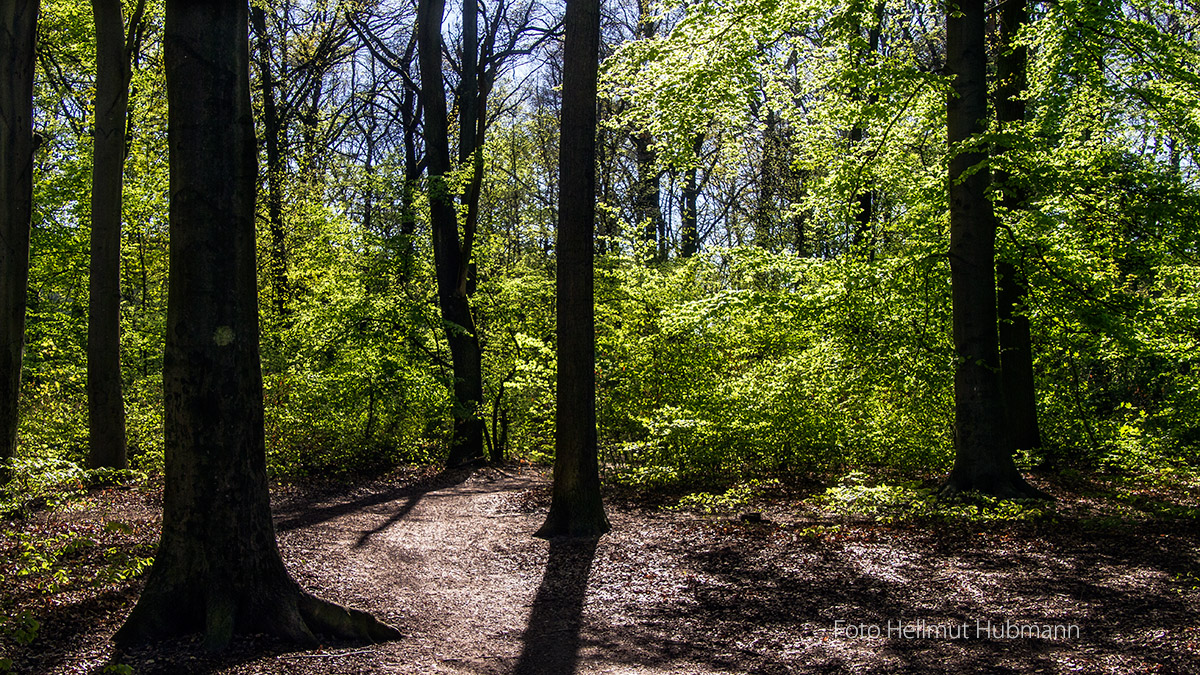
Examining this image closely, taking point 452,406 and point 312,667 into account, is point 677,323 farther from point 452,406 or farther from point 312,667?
point 312,667

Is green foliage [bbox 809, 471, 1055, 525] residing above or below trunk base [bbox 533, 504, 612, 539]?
above

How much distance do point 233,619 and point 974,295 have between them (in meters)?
8.01

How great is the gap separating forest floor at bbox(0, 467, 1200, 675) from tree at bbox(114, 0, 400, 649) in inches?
10.0

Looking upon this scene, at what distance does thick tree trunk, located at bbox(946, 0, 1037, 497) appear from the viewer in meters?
8.66

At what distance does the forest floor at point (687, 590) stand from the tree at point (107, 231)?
4.91 ft

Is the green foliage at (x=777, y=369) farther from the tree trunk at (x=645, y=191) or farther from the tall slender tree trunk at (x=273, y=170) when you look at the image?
the tree trunk at (x=645, y=191)

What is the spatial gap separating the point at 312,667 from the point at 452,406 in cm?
1037

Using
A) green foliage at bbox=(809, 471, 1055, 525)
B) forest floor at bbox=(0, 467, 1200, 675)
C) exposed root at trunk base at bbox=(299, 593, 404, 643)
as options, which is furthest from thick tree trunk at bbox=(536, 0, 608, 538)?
exposed root at trunk base at bbox=(299, 593, 404, 643)

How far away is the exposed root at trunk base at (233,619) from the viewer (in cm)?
420

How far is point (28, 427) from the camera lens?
40.0ft

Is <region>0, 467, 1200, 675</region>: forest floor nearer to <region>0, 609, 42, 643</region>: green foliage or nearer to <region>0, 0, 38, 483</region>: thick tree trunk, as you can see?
<region>0, 609, 42, 643</region>: green foliage

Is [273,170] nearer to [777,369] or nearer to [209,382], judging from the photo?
[777,369]

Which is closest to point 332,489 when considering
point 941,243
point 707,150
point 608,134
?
point 941,243

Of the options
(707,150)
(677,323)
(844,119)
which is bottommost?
(677,323)
